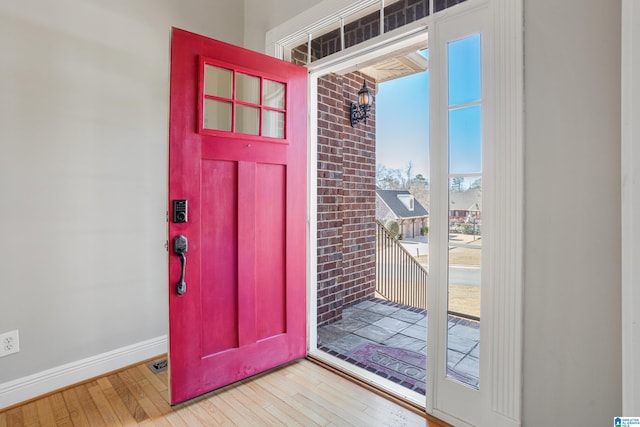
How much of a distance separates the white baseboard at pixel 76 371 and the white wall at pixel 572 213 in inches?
95.4

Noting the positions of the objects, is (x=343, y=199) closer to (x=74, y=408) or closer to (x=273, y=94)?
(x=273, y=94)

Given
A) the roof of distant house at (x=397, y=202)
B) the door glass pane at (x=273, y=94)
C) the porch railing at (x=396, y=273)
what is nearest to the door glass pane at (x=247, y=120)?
the door glass pane at (x=273, y=94)

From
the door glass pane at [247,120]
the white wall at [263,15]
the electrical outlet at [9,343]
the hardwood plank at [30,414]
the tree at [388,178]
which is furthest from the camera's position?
the tree at [388,178]

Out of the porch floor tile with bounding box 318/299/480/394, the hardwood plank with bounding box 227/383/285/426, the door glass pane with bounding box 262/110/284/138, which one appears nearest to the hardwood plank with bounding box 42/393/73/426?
the hardwood plank with bounding box 227/383/285/426

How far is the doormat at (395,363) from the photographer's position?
2.25 meters

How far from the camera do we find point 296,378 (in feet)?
7.27

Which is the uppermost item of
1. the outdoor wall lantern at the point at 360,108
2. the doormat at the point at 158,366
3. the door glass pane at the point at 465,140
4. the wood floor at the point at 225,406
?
the outdoor wall lantern at the point at 360,108

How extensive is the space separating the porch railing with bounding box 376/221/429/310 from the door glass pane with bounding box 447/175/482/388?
251 centimetres

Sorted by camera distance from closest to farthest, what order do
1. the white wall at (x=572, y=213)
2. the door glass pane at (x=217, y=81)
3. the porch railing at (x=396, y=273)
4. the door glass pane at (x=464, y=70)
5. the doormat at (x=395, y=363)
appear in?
the white wall at (x=572, y=213) → the door glass pane at (x=464, y=70) → the door glass pane at (x=217, y=81) → the doormat at (x=395, y=363) → the porch railing at (x=396, y=273)

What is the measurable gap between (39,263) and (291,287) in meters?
1.57

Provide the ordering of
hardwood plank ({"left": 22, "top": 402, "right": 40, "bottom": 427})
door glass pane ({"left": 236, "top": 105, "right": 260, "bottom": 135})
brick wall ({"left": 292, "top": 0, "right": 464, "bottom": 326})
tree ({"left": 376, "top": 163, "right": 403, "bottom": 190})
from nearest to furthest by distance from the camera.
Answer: hardwood plank ({"left": 22, "top": 402, "right": 40, "bottom": 427}), door glass pane ({"left": 236, "top": 105, "right": 260, "bottom": 135}), brick wall ({"left": 292, "top": 0, "right": 464, "bottom": 326}), tree ({"left": 376, "top": 163, "right": 403, "bottom": 190})

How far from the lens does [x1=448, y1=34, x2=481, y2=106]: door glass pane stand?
1648mm

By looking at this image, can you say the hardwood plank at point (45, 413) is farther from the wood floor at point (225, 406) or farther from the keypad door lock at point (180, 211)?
the keypad door lock at point (180, 211)
